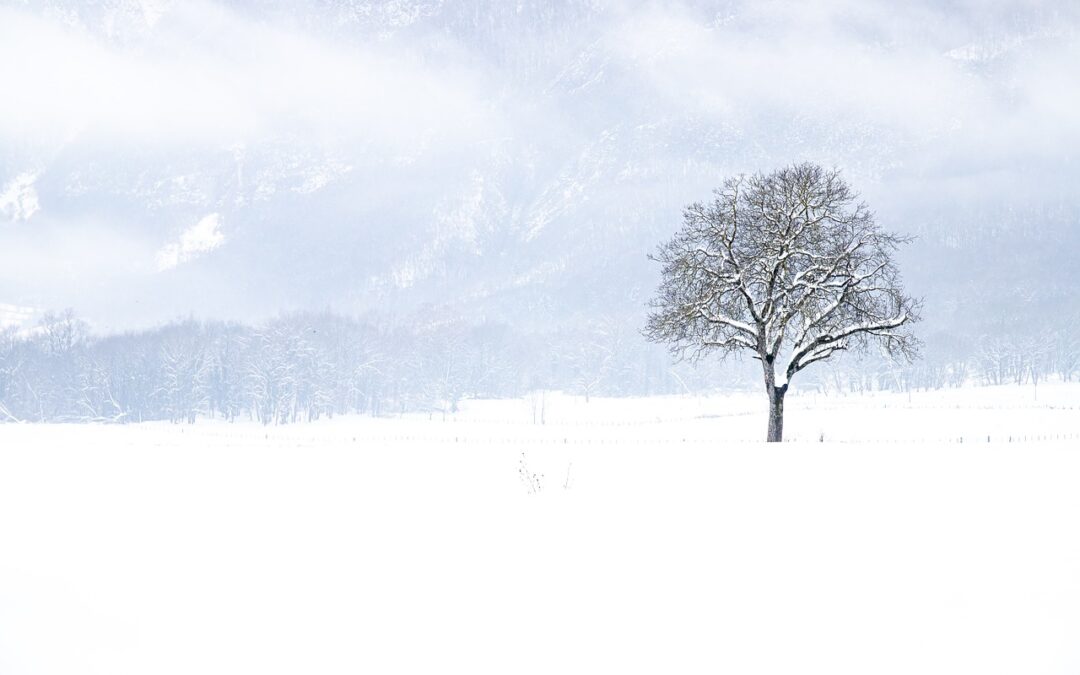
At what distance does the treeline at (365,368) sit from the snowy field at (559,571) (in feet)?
328

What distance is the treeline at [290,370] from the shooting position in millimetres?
108312

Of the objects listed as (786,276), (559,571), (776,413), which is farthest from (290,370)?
(559,571)

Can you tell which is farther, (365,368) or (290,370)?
(365,368)

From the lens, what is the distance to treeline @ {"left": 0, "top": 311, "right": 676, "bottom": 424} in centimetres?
10831

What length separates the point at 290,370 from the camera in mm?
107438

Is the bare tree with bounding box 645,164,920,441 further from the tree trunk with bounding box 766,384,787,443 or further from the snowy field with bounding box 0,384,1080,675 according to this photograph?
the snowy field with bounding box 0,384,1080,675

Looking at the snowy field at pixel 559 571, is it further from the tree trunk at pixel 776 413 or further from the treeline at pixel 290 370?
the treeline at pixel 290 370

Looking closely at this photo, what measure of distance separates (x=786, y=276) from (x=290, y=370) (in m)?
94.3

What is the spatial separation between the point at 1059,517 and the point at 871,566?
13.1 feet

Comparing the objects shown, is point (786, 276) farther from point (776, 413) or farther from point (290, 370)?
point (290, 370)

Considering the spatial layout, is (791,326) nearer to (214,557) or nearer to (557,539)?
(557,539)

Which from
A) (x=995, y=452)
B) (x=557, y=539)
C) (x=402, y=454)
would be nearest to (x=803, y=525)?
(x=557, y=539)

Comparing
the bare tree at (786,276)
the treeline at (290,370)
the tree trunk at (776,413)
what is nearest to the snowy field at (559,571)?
the tree trunk at (776,413)

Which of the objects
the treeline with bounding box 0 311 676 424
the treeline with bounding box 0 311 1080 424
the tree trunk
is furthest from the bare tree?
the treeline with bounding box 0 311 1080 424
